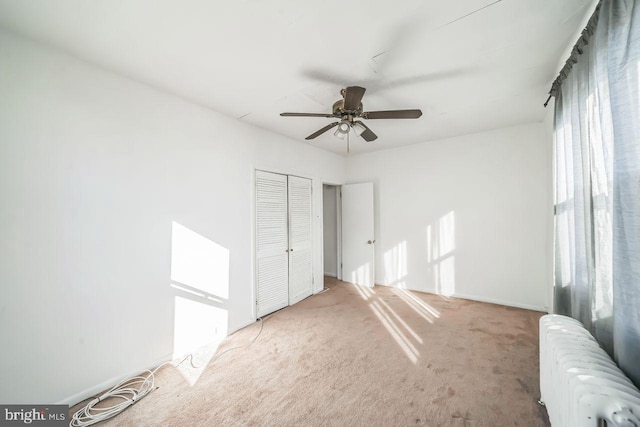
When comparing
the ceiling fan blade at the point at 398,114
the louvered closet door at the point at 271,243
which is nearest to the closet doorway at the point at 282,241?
the louvered closet door at the point at 271,243

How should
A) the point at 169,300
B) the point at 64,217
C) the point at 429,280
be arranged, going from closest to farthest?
the point at 64,217, the point at 169,300, the point at 429,280

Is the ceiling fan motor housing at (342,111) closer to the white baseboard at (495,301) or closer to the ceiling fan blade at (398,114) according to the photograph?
the ceiling fan blade at (398,114)

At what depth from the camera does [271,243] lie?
3316mm

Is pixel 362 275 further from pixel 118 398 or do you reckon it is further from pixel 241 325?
pixel 118 398

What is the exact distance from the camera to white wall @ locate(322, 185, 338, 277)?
5141 mm

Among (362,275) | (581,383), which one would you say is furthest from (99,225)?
(362,275)

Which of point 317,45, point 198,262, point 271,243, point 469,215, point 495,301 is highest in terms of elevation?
point 317,45

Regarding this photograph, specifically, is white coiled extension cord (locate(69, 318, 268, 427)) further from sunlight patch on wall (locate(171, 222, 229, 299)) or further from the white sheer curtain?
the white sheer curtain

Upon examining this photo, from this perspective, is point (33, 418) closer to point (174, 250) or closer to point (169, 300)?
point (169, 300)

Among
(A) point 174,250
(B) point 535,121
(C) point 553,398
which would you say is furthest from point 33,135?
(B) point 535,121

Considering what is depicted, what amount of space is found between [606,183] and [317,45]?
1.89 meters

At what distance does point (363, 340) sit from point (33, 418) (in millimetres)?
2620

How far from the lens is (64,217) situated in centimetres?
170

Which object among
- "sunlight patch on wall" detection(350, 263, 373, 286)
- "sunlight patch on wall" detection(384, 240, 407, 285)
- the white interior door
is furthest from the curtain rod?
"sunlight patch on wall" detection(350, 263, 373, 286)
